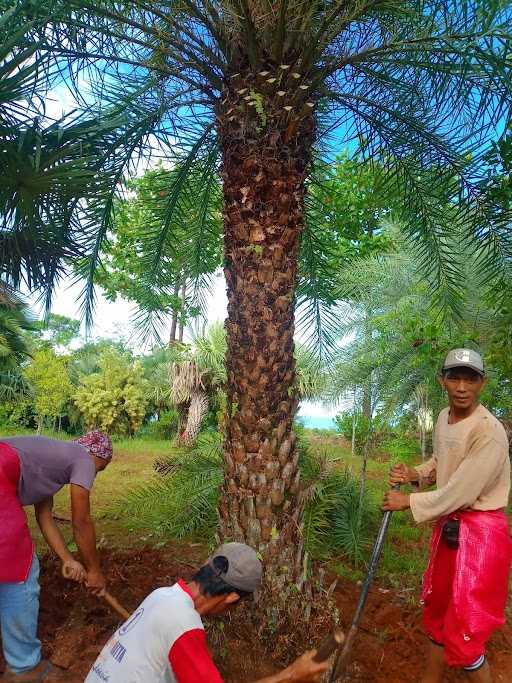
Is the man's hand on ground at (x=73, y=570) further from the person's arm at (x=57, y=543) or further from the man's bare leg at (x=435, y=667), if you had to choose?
the man's bare leg at (x=435, y=667)

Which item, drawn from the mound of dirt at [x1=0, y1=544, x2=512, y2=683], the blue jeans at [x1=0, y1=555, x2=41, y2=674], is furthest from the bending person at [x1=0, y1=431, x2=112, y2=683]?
the mound of dirt at [x1=0, y1=544, x2=512, y2=683]

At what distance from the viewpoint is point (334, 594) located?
495 centimetres

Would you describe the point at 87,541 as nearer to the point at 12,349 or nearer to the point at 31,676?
the point at 31,676

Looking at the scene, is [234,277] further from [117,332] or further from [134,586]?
[117,332]

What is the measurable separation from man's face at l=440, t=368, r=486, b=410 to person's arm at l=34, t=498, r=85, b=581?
2.45 metres

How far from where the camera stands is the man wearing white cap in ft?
10.3

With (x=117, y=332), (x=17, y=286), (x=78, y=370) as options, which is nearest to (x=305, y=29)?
(x=17, y=286)

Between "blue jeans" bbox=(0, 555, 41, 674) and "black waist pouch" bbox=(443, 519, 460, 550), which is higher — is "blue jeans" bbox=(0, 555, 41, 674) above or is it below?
below

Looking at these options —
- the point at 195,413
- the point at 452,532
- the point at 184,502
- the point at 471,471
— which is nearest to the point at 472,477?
the point at 471,471

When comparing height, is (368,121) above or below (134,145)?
above

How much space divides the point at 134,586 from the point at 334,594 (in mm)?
1655

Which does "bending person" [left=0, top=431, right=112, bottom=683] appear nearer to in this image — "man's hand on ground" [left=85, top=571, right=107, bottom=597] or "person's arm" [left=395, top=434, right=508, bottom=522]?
"man's hand on ground" [left=85, top=571, right=107, bottom=597]

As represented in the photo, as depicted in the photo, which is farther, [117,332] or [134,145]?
[117,332]

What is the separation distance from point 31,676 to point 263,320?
2677 millimetres
